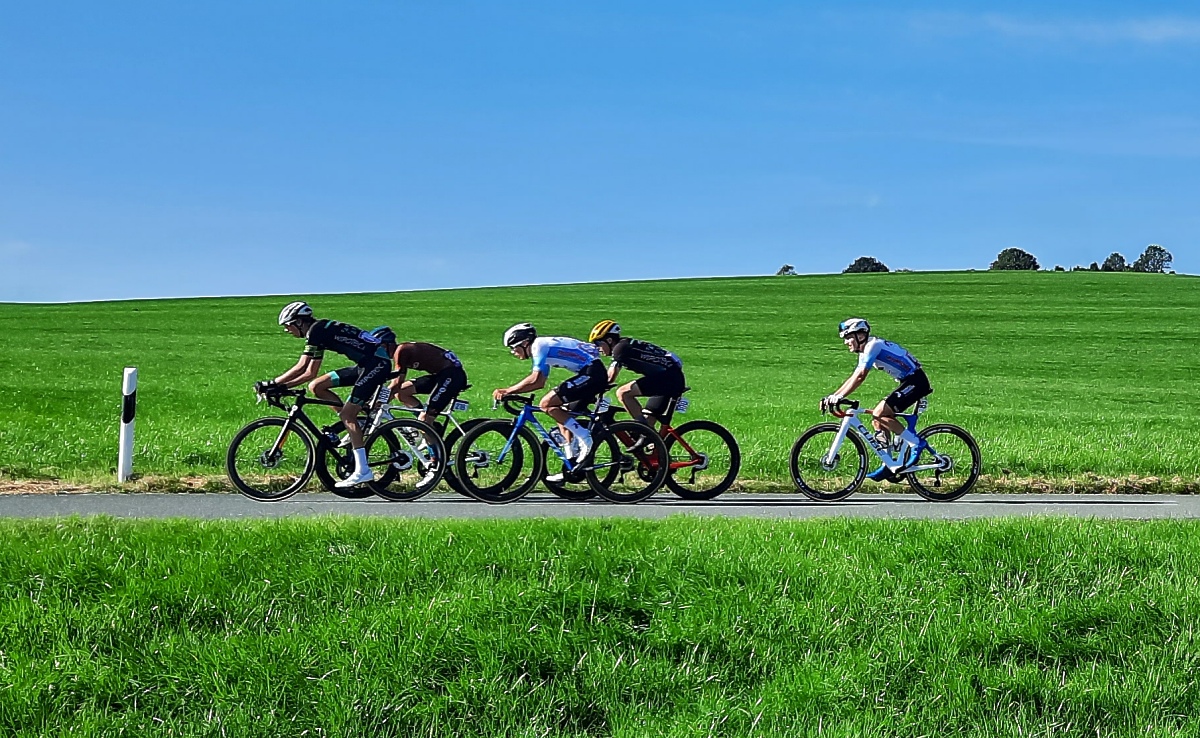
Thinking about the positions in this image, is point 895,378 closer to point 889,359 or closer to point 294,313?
point 889,359

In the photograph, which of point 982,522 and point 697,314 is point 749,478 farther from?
point 697,314

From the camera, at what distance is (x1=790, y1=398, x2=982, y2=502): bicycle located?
11086 millimetres

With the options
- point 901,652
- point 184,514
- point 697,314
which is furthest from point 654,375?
point 697,314

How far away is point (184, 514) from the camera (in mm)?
9188

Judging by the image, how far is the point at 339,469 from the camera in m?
10.4

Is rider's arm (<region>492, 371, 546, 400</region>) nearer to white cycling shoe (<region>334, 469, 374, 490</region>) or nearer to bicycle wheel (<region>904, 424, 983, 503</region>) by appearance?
white cycling shoe (<region>334, 469, 374, 490</region>)

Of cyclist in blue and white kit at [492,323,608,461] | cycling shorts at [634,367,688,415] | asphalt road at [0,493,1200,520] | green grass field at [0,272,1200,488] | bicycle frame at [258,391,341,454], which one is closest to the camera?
asphalt road at [0,493,1200,520]

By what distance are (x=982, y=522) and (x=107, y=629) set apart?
6.03 m

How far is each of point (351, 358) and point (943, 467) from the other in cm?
614

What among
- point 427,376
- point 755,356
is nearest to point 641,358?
point 427,376

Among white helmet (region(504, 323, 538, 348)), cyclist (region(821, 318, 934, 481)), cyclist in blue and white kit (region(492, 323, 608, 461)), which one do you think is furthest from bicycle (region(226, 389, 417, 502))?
cyclist (region(821, 318, 934, 481))

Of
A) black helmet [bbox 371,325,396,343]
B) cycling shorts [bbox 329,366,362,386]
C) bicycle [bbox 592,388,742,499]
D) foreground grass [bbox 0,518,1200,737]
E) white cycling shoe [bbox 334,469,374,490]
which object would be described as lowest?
foreground grass [bbox 0,518,1200,737]

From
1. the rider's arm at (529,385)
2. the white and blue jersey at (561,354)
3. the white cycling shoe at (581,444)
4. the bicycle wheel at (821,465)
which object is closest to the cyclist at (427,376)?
the rider's arm at (529,385)

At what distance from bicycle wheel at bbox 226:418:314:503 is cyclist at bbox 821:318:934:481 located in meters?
5.23
